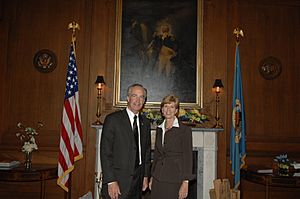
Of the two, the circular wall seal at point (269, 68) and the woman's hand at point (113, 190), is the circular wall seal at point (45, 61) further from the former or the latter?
the circular wall seal at point (269, 68)

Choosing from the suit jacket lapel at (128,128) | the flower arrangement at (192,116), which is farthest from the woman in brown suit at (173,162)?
the flower arrangement at (192,116)

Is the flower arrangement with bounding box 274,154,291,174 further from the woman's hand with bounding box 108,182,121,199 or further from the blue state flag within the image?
the woman's hand with bounding box 108,182,121,199

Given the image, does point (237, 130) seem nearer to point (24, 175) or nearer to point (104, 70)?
point (104, 70)

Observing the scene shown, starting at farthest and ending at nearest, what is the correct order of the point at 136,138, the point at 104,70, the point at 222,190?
the point at 104,70 → the point at 222,190 → the point at 136,138

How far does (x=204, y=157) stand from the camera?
18.4ft

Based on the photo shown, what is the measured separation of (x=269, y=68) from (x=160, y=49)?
219 centimetres

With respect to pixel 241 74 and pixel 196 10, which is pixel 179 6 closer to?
pixel 196 10

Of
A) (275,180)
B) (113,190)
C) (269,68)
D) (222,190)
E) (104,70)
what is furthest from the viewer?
(269,68)

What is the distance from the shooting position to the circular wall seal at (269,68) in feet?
20.0

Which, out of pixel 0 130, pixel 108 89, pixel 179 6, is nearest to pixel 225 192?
pixel 108 89

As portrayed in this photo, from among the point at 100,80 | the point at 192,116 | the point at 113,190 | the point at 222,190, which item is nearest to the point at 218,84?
the point at 192,116

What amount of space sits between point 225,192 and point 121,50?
3213 mm

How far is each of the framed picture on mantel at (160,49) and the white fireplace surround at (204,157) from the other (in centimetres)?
60

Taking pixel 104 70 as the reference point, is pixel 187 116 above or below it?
below
